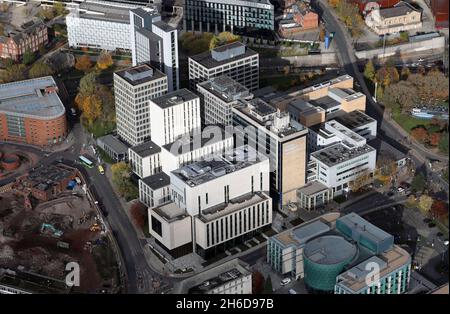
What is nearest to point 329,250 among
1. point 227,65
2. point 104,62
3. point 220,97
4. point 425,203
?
point 425,203

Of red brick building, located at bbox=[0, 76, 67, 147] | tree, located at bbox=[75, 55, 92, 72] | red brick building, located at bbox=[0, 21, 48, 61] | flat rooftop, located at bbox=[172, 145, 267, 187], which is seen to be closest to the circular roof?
flat rooftop, located at bbox=[172, 145, 267, 187]

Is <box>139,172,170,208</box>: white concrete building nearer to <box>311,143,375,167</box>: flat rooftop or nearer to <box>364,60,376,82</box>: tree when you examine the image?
<box>311,143,375,167</box>: flat rooftop

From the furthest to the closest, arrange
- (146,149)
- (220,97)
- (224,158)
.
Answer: (220,97) < (146,149) < (224,158)

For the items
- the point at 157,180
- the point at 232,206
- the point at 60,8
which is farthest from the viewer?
the point at 60,8

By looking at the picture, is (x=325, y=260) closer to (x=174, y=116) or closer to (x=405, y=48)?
(x=174, y=116)

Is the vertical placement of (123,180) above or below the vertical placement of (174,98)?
below

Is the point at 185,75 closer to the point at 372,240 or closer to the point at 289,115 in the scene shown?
the point at 289,115

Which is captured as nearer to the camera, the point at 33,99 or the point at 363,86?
the point at 33,99
